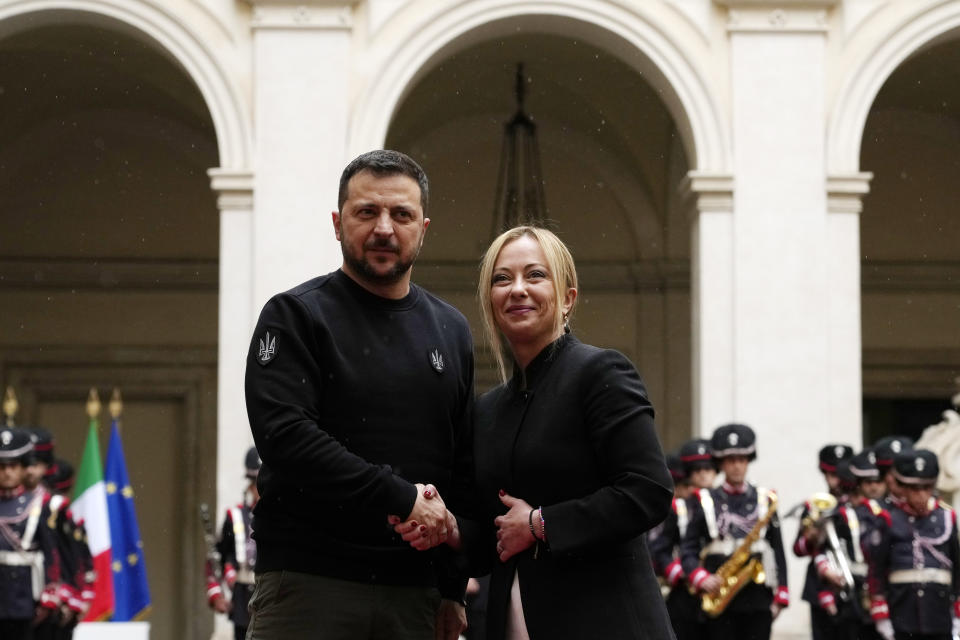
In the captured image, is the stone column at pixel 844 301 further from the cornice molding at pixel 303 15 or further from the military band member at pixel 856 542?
the cornice molding at pixel 303 15

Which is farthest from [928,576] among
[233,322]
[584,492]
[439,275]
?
[439,275]

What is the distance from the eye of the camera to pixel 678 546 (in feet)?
41.6

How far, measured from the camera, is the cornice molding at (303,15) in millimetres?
14258

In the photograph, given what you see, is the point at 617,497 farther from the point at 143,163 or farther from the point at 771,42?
the point at 143,163

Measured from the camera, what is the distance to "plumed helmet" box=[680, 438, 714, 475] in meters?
13.3

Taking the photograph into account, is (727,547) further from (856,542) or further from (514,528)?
(514,528)

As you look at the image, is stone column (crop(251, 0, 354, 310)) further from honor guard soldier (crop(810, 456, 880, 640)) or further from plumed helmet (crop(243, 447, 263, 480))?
honor guard soldier (crop(810, 456, 880, 640))

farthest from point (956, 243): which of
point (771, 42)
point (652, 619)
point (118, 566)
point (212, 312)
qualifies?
point (652, 619)

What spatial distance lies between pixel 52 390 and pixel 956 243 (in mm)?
10843

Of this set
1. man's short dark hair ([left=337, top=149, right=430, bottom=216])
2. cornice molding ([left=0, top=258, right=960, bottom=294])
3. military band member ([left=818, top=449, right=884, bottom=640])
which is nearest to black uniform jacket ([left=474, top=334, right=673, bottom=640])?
man's short dark hair ([left=337, top=149, right=430, bottom=216])

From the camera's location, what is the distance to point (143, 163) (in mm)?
19922

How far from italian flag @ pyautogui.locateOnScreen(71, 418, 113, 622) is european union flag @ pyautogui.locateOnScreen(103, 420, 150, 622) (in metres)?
0.09

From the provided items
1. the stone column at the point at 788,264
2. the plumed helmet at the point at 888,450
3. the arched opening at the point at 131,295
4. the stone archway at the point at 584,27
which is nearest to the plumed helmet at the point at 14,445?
the stone archway at the point at 584,27

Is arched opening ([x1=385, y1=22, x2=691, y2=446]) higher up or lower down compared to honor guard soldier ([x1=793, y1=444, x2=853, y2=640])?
higher up
